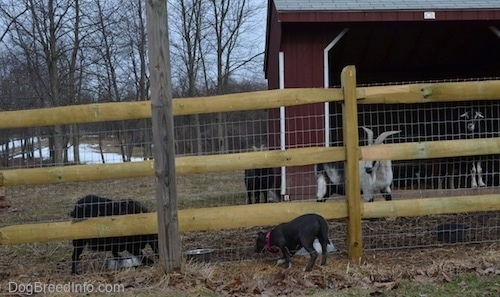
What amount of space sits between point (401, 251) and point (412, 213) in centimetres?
57

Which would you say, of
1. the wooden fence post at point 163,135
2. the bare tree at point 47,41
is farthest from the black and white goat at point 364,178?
the bare tree at point 47,41

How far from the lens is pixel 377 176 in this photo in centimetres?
753

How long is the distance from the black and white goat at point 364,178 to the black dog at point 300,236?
6.47 ft

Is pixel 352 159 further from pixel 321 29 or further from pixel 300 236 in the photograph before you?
pixel 321 29

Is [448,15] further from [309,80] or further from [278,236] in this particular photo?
[278,236]

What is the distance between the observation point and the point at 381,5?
8.62 m

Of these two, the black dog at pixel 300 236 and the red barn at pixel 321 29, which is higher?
the red barn at pixel 321 29

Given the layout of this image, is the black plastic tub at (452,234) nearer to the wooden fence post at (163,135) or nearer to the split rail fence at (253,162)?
the split rail fence at (253,162)

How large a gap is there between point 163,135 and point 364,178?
4059 mm

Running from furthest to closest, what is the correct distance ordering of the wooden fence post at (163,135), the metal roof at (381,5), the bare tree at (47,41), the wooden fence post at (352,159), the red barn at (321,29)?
the bare tree at (47,41), the metal roof at (381,5), the red barn at (321,29), the wooden fence post at (352,159), the wooden fence post at (163,135)

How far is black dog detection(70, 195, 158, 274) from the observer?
4.69 metres

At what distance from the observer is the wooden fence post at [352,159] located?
14.5 feet

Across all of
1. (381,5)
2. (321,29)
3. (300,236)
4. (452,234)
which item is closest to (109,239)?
(300,236)

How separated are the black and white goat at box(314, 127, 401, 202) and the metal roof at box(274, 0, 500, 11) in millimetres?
2464
